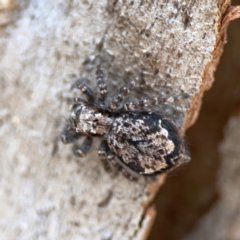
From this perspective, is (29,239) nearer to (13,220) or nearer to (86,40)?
(13,220)

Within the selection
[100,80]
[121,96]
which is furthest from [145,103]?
[100,80]

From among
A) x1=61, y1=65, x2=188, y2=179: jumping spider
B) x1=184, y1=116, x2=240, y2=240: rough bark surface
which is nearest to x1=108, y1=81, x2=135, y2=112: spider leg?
x1=61, y1=65, x2=188, y2=179: jumping spider

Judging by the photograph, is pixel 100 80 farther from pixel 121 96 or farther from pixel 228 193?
pixel 228 193

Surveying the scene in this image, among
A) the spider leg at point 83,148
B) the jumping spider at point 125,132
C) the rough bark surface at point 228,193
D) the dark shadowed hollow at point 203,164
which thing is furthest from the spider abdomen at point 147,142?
the rough bark surface at point 228,193

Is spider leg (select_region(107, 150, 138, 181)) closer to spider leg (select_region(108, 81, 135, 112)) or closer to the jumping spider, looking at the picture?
the jumping spider


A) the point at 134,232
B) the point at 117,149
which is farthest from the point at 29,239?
the point at 117,149

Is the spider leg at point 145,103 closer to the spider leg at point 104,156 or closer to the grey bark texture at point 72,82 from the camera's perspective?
the grey bark texture at point 72,82
